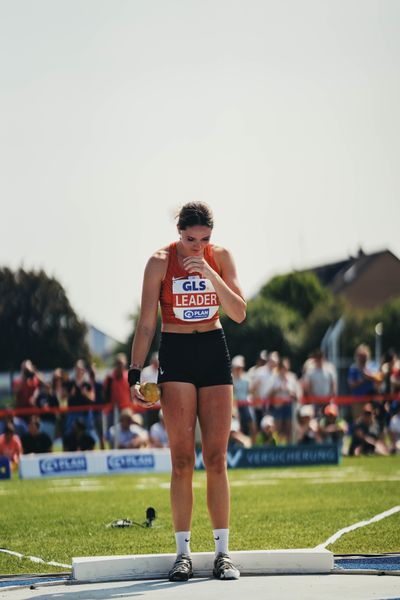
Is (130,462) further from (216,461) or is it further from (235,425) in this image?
(216,461)

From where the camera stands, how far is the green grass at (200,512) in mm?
9234

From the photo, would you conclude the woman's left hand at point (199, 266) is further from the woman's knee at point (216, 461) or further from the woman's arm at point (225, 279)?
the woman's knee at point (216, 461)

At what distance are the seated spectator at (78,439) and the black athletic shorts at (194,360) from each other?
45.2 feet

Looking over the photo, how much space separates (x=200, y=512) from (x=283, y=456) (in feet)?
26.1

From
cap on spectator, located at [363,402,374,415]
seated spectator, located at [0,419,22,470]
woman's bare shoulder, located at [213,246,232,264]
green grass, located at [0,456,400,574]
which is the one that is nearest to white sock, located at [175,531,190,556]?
green grass, located at [0,456,400,574]

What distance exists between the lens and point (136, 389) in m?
7.37

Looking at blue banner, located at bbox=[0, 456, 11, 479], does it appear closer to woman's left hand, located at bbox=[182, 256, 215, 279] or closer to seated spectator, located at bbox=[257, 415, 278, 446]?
seated spectator, located at bbox=[257, 415, 278, 446]

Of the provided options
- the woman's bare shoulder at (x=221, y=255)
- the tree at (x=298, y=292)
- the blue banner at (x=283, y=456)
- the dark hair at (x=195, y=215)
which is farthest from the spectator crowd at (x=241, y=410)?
the tree at (x=298, y=292)

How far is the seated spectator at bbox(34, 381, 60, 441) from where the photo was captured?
21.5 m

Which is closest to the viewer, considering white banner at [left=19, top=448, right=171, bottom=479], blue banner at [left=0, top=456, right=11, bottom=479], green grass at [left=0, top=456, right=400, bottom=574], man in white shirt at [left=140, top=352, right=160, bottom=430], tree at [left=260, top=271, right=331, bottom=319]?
green grass at [left=0, top=456, right=400, bottom=574]

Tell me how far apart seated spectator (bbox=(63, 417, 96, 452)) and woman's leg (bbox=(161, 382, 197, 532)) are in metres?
13.7

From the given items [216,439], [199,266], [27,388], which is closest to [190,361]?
[216,439]

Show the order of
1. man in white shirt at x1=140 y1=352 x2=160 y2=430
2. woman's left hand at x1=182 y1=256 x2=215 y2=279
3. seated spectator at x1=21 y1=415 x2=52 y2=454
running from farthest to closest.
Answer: man in white shirt at x1=140 y1=352 x2=160 y2=430, seated spectator at x1=21 y1=415 x2=52 y2=454, woman's left hand at x1=182 y1=256 x2=215 y2=279

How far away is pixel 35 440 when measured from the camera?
68.5 feet
